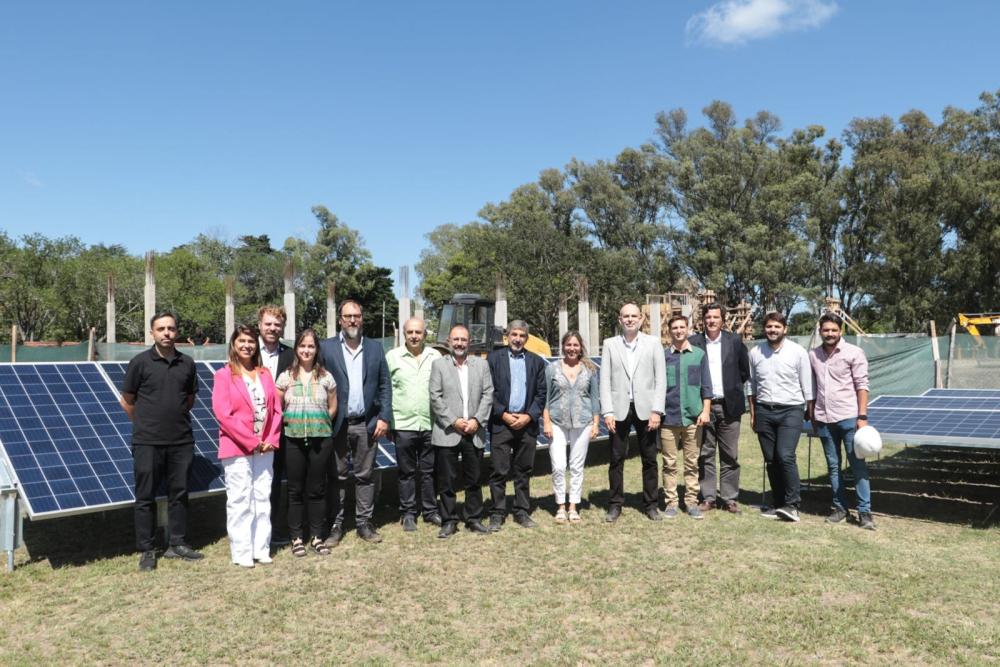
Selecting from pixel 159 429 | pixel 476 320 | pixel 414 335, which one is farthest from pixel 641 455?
pixel 476 320

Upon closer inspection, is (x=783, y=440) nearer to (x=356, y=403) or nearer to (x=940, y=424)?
(x=940, y=424)

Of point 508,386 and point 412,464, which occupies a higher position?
point 508,386

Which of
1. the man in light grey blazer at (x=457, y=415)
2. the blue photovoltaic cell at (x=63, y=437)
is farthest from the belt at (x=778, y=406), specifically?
the blue photovoltaic cell at (x=63, y=437)

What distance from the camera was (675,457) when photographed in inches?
237

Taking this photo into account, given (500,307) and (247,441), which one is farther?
(500,307)

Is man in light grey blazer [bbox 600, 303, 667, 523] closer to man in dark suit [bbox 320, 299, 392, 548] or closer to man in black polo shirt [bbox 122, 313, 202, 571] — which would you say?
man in dark suit [bbox 320, 299, 392, 548]

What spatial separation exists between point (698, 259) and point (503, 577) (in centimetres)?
3349

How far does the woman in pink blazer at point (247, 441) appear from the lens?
4.75m

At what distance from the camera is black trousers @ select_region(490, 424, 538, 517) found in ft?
18.8

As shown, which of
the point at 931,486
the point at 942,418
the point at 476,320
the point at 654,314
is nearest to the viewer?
the point at 942,418

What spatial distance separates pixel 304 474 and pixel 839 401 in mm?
4420

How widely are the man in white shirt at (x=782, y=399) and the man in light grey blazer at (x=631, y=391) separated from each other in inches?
34.7

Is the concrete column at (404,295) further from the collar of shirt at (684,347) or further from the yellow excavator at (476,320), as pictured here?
the collar of shirt at (684,347)

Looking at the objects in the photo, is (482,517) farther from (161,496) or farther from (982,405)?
(982,405)
